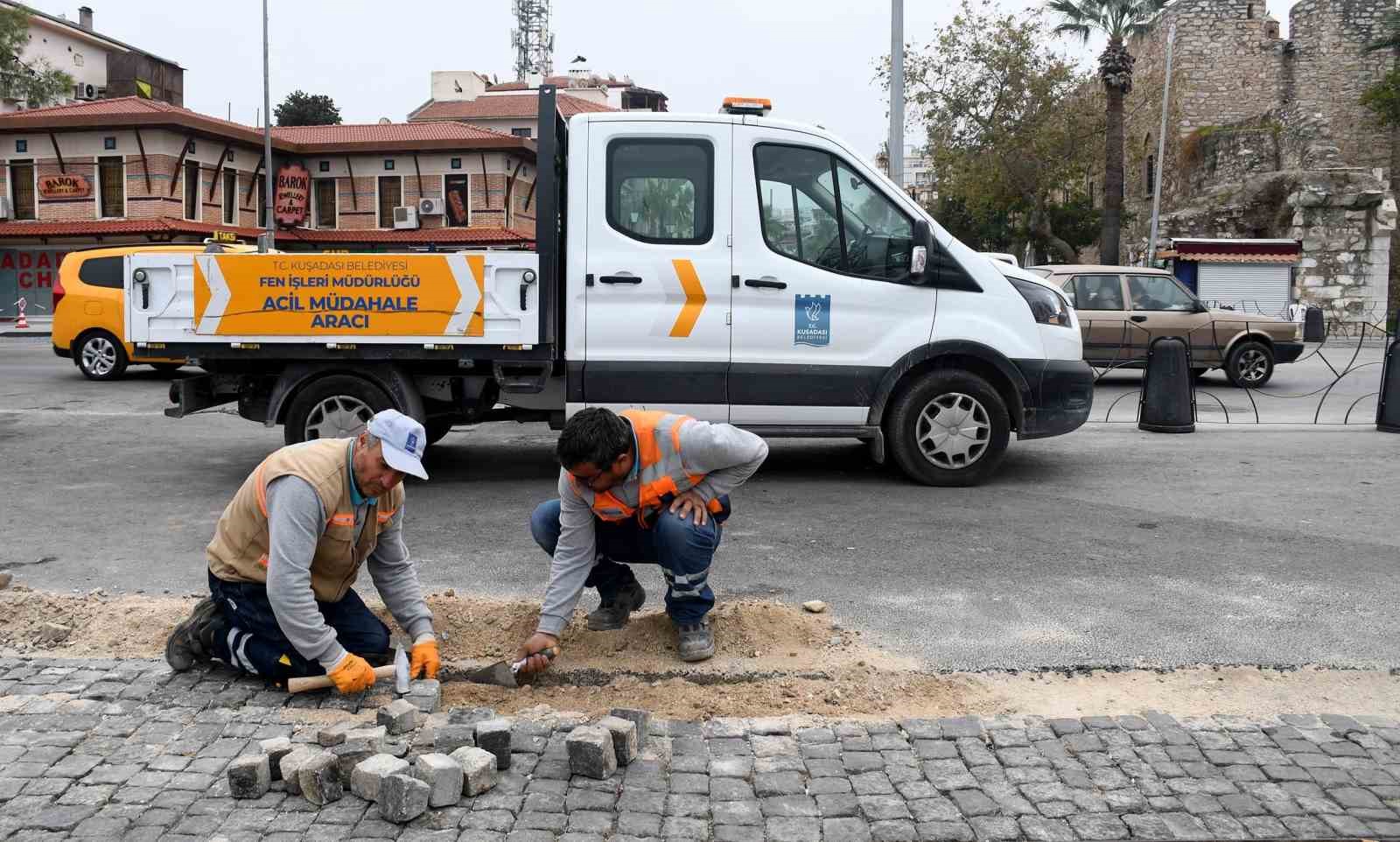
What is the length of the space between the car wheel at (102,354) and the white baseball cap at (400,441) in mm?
14563

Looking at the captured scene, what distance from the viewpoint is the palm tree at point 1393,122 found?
114 ft

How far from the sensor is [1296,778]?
3.74 m

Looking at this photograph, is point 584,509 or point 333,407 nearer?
point 584,509

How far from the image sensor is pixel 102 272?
1728 cm

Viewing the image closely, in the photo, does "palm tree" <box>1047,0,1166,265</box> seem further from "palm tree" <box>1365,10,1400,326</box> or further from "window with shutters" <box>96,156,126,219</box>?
"window with shutters" <box>96,156,126,219</box>

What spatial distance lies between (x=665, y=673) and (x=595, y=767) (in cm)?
95

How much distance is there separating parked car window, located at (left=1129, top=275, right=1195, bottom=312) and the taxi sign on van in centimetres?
1152

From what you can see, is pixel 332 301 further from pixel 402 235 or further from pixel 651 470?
pixel 402 235

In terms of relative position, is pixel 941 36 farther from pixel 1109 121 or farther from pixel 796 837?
pixel 796 837

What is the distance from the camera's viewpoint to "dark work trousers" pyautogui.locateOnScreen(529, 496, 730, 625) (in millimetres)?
4590

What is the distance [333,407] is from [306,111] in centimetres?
6415

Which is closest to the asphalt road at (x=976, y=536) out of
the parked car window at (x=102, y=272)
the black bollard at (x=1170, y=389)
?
the black bollard at (x=1170, y=389)

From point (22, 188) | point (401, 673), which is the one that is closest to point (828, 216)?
point (401, 673)

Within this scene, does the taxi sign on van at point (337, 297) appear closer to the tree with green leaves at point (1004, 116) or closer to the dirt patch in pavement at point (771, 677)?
the dirt patch in pavement at point (771, 677)
